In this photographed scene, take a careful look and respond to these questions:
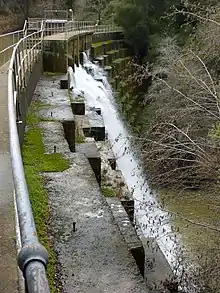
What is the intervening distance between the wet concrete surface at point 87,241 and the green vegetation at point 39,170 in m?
0.09

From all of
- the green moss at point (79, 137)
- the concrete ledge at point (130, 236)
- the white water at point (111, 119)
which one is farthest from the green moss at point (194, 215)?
the concrete ledge at point (130, 236)

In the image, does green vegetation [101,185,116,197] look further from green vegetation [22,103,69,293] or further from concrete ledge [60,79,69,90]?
concrete ledge [60,79,69,90]

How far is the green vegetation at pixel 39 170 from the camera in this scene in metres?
4.54

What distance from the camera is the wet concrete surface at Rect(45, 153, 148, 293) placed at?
4.05 m

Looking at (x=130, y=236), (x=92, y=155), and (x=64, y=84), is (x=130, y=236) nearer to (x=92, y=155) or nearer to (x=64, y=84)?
(x=92, y=155)

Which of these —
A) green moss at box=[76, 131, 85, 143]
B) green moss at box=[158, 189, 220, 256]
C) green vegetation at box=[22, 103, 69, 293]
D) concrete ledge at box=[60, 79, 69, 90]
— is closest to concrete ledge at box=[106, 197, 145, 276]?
green vegetation at box=[22, 103, 69, 293]

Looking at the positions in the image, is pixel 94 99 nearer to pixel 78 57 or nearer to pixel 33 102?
pixel 78 57

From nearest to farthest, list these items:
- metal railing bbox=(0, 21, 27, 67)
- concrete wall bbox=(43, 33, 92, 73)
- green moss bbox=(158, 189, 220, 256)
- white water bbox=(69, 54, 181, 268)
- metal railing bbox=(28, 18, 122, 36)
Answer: green moss bbox=(158, 189, 220, 256)
metal railing bbox=(0, 21, 27, 67)
white water bbox=(69, 54, 181, 268)
concrete wall bbox=(43, 33, 92, 73)
metal railing bbox=(28, 18, 122, 36)

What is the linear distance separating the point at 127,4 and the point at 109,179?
23.4 m

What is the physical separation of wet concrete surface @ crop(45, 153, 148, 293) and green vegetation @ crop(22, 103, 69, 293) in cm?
9

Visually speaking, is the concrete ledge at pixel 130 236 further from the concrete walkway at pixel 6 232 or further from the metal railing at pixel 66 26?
the metal railing at pixel 66 26

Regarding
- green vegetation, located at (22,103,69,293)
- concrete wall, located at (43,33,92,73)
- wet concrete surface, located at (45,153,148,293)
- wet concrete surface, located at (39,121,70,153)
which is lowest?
wet concrete surface, located at (45,153,148,293)

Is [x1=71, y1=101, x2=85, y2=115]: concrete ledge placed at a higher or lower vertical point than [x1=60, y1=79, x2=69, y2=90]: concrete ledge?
lower

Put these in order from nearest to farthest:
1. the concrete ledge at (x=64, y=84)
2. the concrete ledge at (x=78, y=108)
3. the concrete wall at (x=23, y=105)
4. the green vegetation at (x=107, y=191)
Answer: the concrete wall at (x=23, y=105), the green vegetation at (x=107, y=191), the concrete ledge at (x=78, y=108), the concrete ledge at (x=64, y=84)
